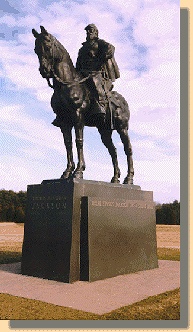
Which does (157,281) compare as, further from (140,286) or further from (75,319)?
(75,319)

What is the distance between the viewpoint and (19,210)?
89.9 ft

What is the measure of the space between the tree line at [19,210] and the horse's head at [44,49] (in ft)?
56.9

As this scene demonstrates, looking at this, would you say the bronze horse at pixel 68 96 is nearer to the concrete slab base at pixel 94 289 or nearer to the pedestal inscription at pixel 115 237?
the pedestal inscription at pixel 115 237

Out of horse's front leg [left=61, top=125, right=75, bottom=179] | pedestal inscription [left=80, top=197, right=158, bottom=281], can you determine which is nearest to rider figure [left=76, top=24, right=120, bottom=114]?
horse's front leg [left=61, top=125, right=75, bottom=179]

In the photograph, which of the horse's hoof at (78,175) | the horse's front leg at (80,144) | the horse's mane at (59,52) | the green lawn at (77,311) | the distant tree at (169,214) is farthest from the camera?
the distant tree at (169,214)

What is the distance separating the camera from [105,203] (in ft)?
27.8

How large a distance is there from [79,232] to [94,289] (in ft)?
4.51

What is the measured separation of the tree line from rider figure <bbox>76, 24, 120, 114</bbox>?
1559 cm

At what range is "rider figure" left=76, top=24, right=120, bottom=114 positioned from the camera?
9023 mm

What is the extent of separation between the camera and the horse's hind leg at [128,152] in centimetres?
1020

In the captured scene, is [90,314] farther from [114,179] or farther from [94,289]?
[114,179]

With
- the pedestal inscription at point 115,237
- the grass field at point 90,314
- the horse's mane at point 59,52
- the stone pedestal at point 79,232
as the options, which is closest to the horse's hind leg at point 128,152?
the pedestal inscription at point 115,237

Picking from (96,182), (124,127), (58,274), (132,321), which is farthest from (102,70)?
(132,321)

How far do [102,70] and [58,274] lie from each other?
16.1 feet
